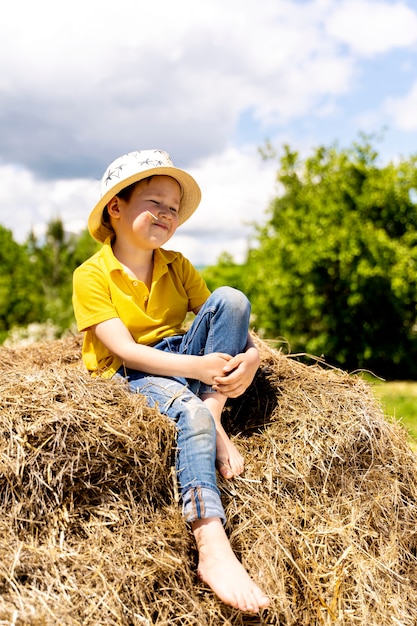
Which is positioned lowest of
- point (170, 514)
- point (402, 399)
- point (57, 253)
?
point (170, 514)

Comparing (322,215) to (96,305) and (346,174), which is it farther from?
(96,305)

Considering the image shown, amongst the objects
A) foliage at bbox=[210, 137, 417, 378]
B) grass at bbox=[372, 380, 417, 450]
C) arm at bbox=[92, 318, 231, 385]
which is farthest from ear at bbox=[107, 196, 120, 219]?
foliage at bbox=[210, 137, 417, 378]

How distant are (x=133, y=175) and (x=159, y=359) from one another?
2.91 feet

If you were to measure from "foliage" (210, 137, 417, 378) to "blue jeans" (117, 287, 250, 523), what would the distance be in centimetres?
587

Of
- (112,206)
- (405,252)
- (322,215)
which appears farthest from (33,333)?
(112,206)

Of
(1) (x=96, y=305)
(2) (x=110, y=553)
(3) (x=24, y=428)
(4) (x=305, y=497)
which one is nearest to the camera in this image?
(2) (x=110, y=553)

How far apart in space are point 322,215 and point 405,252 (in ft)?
4.30

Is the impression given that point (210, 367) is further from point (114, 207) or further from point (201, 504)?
point (114, 207)

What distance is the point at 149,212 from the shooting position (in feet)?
9.16

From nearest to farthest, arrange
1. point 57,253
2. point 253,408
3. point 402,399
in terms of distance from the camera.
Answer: point 253,408
point 402,399
point 57,253

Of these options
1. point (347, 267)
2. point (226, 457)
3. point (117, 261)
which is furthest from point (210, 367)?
point (347, 267)

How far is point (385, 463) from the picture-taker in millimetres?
2725

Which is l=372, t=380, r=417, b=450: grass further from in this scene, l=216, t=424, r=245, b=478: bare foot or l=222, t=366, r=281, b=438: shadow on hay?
l=216, t=424, r=245, b=478: bare foot

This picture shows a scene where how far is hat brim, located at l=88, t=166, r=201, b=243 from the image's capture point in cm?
283
